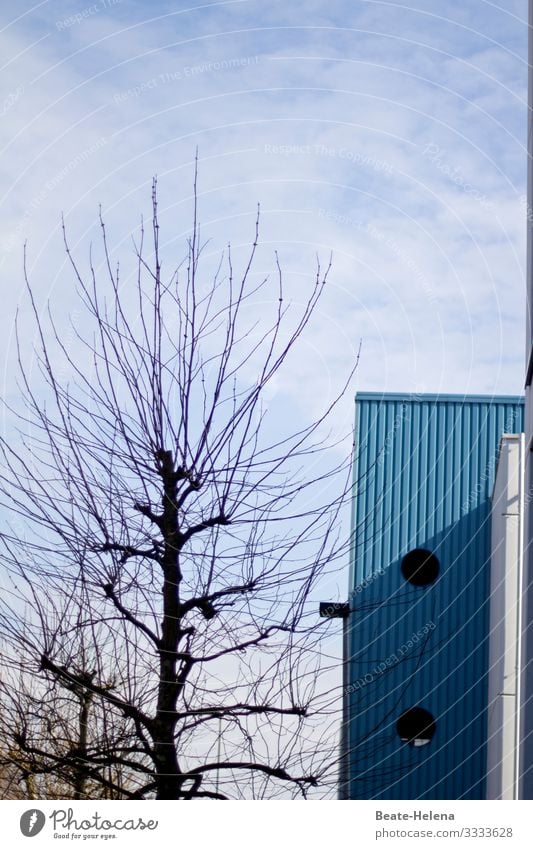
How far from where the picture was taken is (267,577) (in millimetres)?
5902

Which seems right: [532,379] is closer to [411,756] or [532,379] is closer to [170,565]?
[170,565]

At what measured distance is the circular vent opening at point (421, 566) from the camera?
40.2 feet

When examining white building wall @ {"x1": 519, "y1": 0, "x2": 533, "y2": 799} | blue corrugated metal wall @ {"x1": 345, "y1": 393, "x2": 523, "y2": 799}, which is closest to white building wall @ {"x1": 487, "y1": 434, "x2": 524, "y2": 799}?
blue corrugated metal wall @ {"x1": 345, "y1": 393, "x2": 523, "y2": 799}

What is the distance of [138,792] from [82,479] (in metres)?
1.61

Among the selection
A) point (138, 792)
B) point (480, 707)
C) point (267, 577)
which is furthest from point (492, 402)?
point (138, 792)

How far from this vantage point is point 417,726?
11781mm

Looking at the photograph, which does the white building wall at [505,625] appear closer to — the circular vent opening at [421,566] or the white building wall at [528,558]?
the circular vent opening at [421,566]

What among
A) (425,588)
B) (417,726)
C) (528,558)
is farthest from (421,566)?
(528,558)

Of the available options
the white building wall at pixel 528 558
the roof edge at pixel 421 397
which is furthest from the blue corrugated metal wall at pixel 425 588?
the white building wall at pixel 528 558

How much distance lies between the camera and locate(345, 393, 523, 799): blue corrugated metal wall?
459 inches

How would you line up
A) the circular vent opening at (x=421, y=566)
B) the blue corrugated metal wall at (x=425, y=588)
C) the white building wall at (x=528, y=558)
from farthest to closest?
the circular vent opening at (x=421, y=566)
the blue corrugated metal wall at (x=425, y=588)
the white building wall at (x=528, y=558)

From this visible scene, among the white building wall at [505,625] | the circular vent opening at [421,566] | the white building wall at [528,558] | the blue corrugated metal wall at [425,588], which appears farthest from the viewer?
the circular vent opening at [421,566]

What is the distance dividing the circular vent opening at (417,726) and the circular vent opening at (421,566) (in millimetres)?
1405

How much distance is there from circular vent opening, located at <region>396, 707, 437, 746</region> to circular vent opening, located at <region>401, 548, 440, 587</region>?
1405 millimetres
